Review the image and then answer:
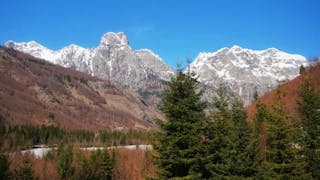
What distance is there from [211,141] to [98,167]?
10110cm

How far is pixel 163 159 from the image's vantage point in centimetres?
2730

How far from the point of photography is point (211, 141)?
30203 mm

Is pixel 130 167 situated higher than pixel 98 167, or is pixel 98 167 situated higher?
pixel 98 167

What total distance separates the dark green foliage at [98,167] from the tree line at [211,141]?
9019cm

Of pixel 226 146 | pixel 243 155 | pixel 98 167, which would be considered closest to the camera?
pixel 226 146

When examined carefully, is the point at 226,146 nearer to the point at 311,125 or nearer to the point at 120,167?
the point at 311,125

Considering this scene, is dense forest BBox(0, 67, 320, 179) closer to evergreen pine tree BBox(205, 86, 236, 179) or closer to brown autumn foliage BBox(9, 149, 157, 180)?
evergreen pine tree BBox(205, 86, 236, 179)

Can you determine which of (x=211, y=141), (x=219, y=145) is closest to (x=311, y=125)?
(x=219, y=145)

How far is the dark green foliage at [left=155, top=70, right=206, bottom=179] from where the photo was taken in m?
27.2

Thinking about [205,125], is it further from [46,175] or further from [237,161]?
[46,175]

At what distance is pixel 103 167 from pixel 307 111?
86.1m

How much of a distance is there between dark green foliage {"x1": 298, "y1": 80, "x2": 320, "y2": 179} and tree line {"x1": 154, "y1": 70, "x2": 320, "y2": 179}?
3.63 ft

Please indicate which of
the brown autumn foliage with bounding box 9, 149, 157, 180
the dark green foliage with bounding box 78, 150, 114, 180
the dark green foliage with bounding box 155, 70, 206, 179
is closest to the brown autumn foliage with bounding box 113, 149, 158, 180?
the brown autumn foliage with bounding box 9, 149, 157, 180

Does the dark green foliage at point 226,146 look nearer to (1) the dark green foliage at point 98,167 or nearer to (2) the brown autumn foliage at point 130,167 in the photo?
(1) the dark green foliage at point 98,167
